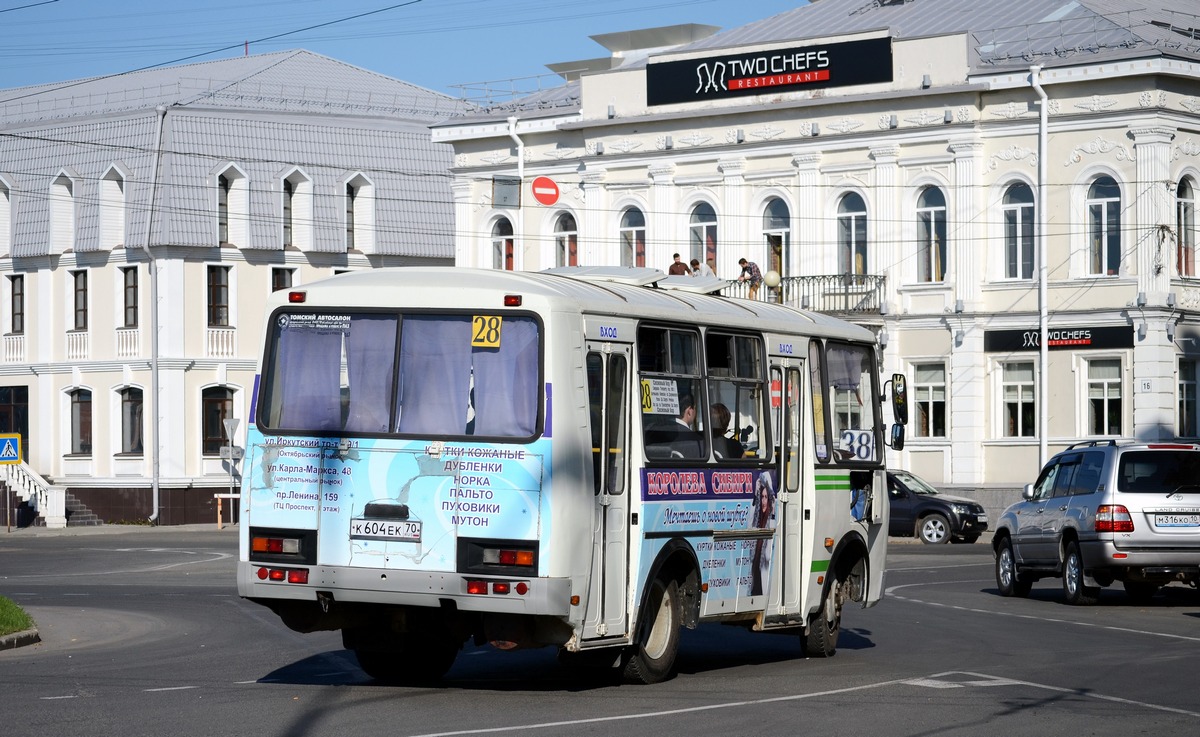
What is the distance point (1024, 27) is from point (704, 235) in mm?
9853

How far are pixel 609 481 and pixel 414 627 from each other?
1.70 m

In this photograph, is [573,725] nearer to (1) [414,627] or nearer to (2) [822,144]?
(1) [414,627]

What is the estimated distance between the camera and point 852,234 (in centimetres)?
4812

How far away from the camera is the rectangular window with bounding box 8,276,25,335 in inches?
2456

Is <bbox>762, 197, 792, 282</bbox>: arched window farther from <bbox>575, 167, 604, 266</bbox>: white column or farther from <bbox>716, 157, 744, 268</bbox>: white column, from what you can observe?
<bbox>575, 167, 604, 266</bbox>: white column

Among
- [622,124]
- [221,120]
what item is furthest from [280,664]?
[221,120]

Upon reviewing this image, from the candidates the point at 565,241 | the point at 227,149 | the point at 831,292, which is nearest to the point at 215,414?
the point at 227,149

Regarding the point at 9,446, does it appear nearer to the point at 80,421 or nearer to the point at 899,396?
the point at 80,421

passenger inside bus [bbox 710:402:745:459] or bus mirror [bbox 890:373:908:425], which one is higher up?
bus mirror [bbox 890:373:908:425]

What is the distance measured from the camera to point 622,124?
50562 millimetres

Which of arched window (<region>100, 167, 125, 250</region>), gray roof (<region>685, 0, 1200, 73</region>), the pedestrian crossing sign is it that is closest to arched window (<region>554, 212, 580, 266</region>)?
gray roof (<region>685, 0, 1200, 73</region>)

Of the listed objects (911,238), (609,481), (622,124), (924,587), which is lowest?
(924,587)

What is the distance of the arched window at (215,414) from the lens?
193ft

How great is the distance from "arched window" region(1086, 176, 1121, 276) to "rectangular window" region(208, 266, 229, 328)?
27.9 metres
